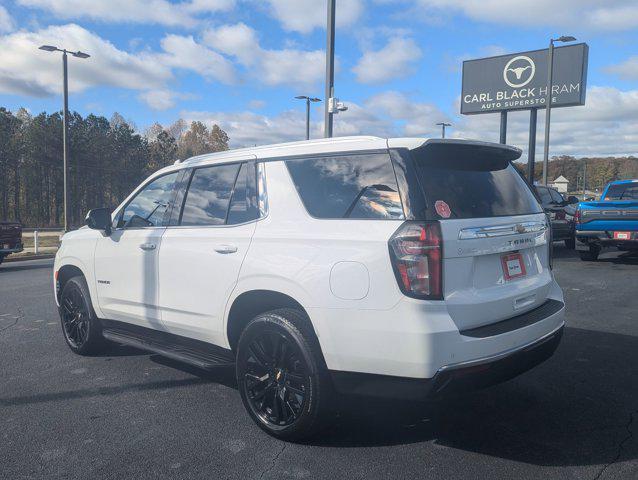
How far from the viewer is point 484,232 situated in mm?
3170

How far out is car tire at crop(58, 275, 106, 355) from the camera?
5.17 meters

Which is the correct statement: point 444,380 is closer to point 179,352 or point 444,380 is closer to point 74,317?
point 179,352

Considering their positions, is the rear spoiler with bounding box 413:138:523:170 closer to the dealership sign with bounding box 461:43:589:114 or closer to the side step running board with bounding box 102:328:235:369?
the side step running board with bounding box 102:328:235:369

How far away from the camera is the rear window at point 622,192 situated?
12.9 meters

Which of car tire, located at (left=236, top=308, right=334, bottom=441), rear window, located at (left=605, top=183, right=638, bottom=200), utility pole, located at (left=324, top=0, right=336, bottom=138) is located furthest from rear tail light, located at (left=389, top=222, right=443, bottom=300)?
rear window, located at (left=605, top=183, right=638, bottom=200)

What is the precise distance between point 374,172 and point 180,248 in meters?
1.68

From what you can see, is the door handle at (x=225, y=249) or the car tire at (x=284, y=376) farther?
the door handle at (x=225, y=249)

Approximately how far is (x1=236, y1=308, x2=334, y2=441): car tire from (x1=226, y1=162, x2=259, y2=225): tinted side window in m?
0.73

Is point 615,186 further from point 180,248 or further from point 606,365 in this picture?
point 180,248

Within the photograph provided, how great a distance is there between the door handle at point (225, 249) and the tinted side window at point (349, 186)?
60cm

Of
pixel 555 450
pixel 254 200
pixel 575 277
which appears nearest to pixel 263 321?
pixel 254 200

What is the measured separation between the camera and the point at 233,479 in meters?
2.99

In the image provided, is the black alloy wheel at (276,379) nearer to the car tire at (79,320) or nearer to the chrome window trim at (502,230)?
the chrome window trim at (502,230)

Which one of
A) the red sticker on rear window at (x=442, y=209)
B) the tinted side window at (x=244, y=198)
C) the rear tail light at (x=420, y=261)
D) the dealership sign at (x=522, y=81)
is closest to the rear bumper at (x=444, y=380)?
the rear tail light at (x=420, y=261)
